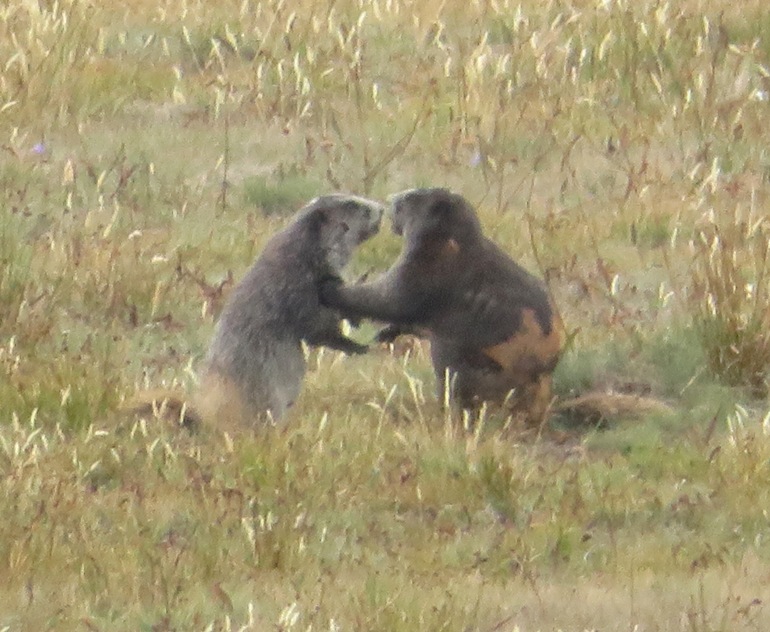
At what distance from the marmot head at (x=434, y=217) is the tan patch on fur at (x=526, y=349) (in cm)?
41

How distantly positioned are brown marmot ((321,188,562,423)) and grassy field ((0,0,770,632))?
166 millimetres

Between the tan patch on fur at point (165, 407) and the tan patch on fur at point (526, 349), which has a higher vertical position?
the tan patch on fur at point (526, 349)

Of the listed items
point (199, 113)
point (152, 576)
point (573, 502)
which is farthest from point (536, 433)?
point (199, 113)

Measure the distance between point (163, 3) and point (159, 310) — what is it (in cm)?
452

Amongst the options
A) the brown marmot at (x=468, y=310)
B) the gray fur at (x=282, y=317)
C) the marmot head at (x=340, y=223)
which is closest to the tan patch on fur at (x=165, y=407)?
the gray fur at (x=282, y=317)

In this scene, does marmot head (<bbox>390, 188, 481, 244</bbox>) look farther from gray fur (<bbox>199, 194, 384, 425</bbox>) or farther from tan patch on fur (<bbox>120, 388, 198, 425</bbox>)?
tan patch on fur (<bbox>120, 388, 198, 425</bbox>)

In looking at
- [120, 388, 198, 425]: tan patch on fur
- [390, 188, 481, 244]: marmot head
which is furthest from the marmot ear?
[120, 388, 198, 425]: tan patch on fur

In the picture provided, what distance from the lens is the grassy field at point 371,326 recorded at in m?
5.59

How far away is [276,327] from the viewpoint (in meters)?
7.15

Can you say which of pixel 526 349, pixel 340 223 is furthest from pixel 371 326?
pixel 526 349

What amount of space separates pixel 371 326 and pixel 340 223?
85 cm

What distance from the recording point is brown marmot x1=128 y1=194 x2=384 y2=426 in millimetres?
6945

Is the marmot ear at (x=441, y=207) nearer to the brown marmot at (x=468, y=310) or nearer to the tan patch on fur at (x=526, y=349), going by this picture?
the brown marmot at (x=468, y=310)

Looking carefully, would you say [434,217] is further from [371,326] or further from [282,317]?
[371,326]
